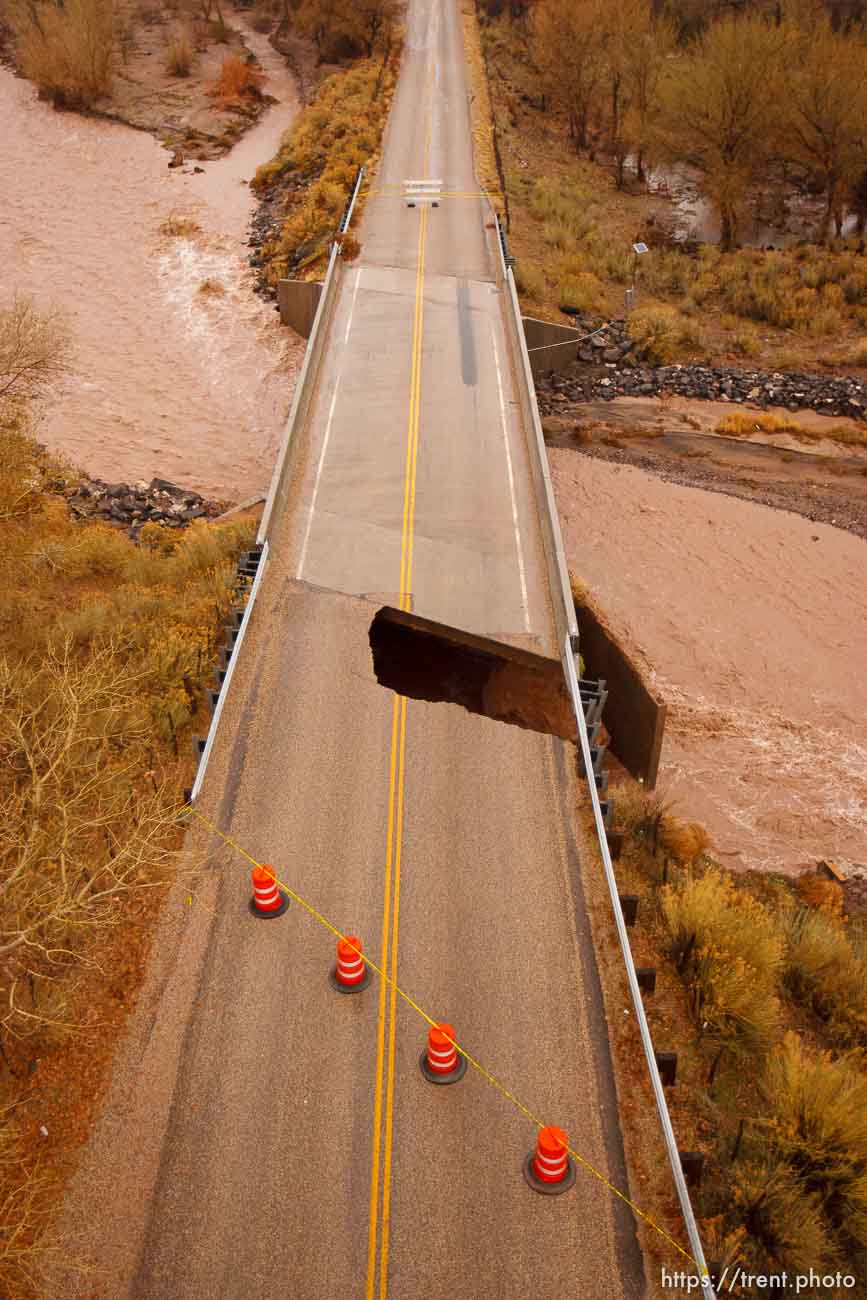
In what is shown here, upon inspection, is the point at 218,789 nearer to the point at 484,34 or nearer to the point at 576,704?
the point at 576,704

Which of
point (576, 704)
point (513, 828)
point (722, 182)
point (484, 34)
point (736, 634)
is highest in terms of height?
point (484, 34)

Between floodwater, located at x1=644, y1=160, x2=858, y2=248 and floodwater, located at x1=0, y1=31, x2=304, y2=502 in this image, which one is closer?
floodwater, located at x1=0, y1=31, x2=304, y2=502

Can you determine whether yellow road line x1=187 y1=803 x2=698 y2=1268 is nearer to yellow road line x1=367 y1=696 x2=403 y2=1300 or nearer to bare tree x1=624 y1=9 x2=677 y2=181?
yellow road line x1=367 y1=696 x2=403 y2=1300

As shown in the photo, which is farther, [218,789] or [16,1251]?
[218,789]

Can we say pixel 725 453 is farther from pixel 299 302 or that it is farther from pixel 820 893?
pixel 820 893

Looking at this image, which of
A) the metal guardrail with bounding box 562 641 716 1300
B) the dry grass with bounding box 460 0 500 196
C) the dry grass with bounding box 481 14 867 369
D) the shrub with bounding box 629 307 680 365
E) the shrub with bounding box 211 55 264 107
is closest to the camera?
the metal guardrail with bounding box 562 641 716 1300

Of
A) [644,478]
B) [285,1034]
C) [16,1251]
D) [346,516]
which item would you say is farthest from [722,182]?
[16,1251]

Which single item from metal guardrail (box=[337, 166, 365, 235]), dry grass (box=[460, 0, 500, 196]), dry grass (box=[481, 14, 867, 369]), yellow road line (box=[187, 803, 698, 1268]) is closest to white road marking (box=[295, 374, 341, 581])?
yellow road line (box=[187, 803, 698, 1268])

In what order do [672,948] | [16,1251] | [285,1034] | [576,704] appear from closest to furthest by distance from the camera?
[16,1251] → [285,1034] → [672,948] → [576,704]
